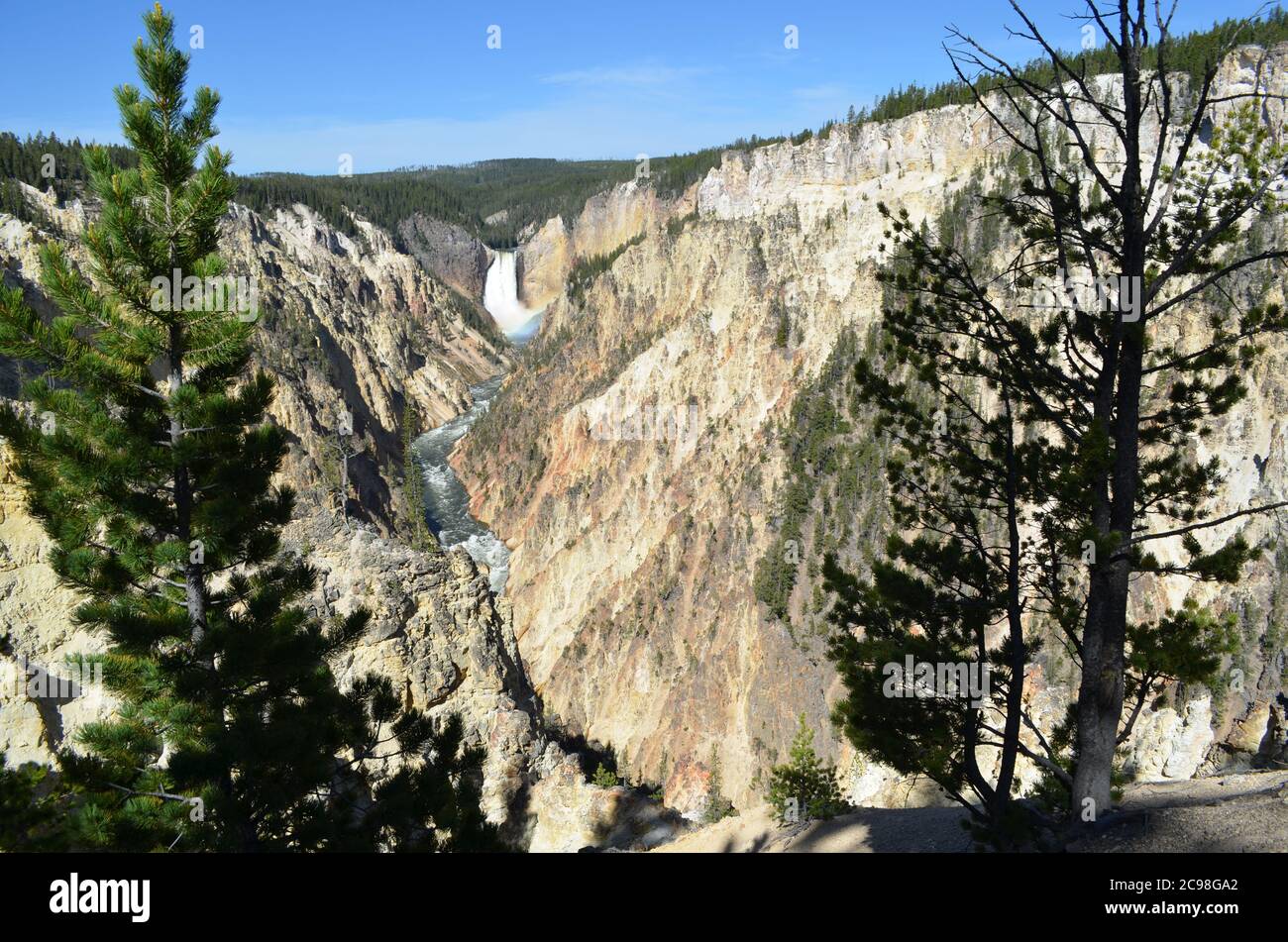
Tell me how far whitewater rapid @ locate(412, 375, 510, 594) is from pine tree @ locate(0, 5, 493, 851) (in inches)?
1667

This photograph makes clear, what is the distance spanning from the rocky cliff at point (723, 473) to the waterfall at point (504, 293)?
64205mm

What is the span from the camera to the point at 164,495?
7727 millimetres

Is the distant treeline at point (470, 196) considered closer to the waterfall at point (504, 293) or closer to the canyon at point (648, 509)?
the waterfall at point (504, 293)

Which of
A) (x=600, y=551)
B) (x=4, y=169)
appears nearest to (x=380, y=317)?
(x=4, y=169)

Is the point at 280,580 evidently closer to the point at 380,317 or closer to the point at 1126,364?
the point at 1126,364

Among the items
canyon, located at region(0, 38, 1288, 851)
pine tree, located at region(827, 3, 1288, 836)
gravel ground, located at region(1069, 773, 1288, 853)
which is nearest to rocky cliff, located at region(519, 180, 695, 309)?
canyon, located at region(0, 38, 1288, 851)

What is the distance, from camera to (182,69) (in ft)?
23.2

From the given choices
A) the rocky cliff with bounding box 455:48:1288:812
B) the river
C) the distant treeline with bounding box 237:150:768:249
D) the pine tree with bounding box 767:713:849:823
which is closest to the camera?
the pine tree with bounding box 767:713:849:823

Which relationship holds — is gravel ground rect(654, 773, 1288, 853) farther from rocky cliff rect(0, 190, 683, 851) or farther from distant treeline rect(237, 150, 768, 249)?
distant treeline rect(237, 150, 768, 249)

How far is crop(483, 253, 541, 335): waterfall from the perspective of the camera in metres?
140

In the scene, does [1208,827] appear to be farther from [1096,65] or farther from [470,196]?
[470,196]

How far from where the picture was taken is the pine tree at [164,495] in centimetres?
702
